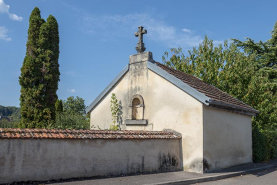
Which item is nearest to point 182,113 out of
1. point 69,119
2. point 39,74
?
point 69,119

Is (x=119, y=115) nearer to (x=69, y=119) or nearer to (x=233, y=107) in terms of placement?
(x=69, y=119)

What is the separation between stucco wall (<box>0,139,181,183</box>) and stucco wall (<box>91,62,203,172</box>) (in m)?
0.86

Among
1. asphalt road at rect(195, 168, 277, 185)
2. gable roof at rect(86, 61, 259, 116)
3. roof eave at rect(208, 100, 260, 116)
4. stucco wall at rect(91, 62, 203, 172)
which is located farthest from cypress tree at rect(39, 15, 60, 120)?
asphalt road at rect(195, 168, 277, 185)

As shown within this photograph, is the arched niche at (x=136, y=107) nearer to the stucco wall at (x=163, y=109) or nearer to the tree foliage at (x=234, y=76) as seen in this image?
the stucco wall at (x=163, y=109)

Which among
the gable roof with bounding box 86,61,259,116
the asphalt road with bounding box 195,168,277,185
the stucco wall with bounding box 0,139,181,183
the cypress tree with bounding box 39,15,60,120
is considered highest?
the cypress tree with bounding box 39,15,60,120

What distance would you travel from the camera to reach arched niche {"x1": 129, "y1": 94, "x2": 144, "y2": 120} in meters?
13.0

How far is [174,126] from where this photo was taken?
11656 mm

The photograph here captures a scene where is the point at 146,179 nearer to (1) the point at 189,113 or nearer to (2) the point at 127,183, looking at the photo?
(2) the point at 127,183

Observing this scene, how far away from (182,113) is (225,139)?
269 cm

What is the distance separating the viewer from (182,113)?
1142 centimetres

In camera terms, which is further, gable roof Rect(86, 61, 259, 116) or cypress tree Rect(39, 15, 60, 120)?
cypress tree Rect(39, 15, 60, 120)

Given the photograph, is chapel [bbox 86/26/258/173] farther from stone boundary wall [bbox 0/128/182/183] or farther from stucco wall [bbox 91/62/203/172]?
stone boundary wall [bbox 0/128/182/183]

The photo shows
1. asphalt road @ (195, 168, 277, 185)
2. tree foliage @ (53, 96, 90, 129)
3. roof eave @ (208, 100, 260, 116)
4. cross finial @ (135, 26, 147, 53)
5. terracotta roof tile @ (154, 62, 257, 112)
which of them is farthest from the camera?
tree foliage @ (53, 96, 90, 129)

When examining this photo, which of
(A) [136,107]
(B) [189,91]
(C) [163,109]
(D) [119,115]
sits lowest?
(D) [119,115]
